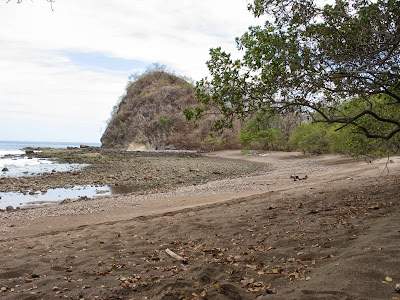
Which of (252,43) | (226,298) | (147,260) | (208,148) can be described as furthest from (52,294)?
(208,148)

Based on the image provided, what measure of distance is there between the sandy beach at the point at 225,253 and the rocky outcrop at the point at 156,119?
53.6 m

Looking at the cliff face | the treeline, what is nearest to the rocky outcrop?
the cliff face

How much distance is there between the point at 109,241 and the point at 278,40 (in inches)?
209

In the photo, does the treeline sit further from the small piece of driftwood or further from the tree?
the small piece of driftwood

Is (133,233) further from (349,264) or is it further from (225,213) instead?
(349,264)

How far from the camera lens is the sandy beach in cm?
319

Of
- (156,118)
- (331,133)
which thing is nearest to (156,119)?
(156,118)

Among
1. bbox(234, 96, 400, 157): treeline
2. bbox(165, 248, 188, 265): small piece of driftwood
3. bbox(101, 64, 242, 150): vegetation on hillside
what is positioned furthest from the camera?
bbox(101, 64, 242, 150): vegetation on hillside

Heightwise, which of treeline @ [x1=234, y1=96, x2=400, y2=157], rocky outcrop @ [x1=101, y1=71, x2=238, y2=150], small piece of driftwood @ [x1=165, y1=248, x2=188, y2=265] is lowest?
small piece of driftwood @ [x1=165, y1=248, x2=188, y2=265]

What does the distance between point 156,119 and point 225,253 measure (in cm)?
6473

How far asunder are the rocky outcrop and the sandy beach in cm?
5358

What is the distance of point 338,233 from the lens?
15.1 feet

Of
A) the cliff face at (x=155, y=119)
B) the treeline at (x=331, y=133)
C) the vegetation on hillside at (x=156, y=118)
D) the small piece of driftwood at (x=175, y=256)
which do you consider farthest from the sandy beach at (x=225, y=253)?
the cliff face at (x=155, y=119)

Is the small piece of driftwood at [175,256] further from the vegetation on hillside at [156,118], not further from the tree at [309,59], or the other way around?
the vegetation on hillside at [156,118]
